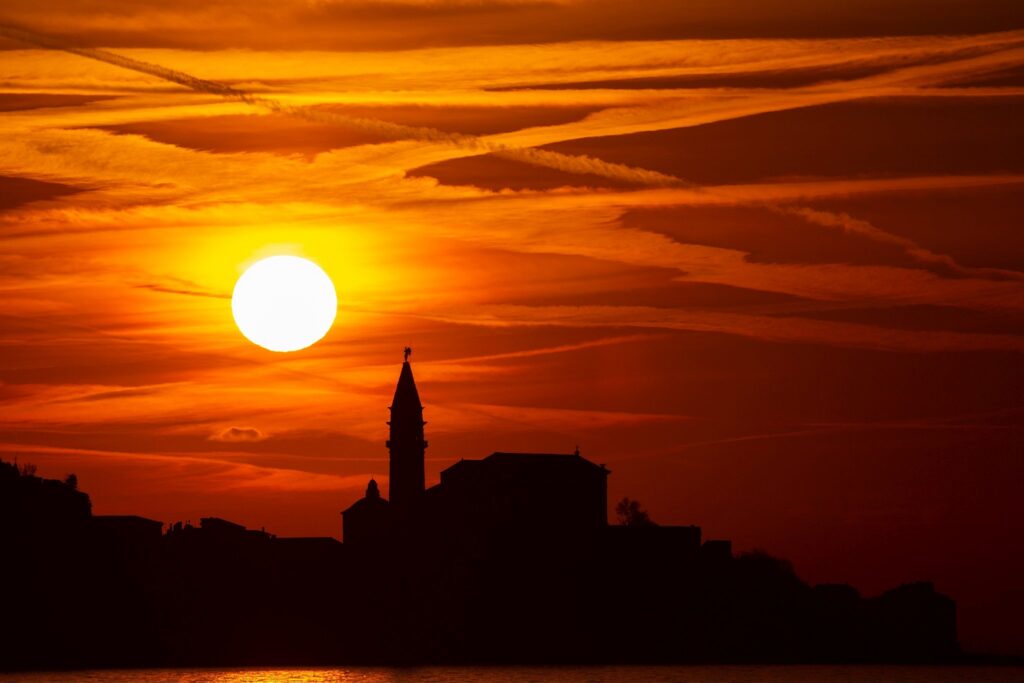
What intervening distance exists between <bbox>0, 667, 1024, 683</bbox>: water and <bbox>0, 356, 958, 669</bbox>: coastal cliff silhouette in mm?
4218

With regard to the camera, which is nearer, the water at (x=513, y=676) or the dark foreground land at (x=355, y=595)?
the water at (x=513, y=676)

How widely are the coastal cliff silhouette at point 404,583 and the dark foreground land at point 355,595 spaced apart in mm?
110

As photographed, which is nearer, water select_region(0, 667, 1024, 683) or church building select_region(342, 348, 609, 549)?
water select_region(0, 667, 1024, 683)

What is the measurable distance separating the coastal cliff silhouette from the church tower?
0.11m

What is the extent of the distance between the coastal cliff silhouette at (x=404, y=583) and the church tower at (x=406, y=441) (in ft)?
0.37

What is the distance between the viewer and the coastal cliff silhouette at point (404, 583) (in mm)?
122312

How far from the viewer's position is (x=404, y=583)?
409 feet

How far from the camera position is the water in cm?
10519

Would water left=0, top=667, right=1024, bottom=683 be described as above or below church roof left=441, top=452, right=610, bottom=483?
below

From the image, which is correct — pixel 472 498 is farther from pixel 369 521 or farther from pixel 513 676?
pixel 513 676

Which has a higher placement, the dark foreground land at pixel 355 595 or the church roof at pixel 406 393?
the church roof at pixel 406 393

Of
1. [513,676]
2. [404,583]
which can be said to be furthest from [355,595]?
[513,676]

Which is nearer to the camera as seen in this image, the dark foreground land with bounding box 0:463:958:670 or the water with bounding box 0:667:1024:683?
the water with bounding box 0:667:1024:683

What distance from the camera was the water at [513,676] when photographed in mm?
105188
